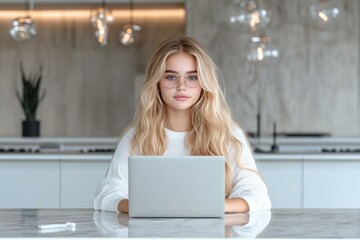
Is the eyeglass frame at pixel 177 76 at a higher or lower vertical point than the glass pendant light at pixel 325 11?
lower

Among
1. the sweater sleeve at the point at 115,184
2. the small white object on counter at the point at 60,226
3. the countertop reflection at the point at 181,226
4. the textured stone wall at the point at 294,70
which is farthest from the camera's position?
the textured stone wall at the point at 294,70

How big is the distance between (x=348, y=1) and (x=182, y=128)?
6124 mm

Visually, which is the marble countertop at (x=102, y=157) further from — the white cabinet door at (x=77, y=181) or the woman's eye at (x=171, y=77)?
the woman's eye at (x=171, y=77)

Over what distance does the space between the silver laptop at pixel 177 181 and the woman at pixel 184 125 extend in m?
0.43

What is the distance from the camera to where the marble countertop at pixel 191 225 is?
225cm

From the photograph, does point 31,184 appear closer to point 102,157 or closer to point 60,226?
point 102,157

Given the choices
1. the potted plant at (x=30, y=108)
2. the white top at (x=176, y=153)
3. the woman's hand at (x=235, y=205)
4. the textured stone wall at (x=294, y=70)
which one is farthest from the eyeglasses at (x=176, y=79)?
the textured stone wall at (x=294, y=70)

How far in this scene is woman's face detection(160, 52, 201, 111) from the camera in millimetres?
3057

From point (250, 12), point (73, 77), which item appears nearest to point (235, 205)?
point (250, 12)

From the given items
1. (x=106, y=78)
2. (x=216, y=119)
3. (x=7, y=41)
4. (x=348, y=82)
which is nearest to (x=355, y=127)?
(x=348, y=82)

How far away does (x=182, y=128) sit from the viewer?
126 inches

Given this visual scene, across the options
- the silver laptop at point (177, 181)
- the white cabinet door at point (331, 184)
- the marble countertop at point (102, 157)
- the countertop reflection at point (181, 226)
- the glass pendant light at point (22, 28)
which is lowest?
the white cabinet door at point (331, 184)

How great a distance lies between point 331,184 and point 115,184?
8.08 feet

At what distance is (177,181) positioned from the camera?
256 cm
